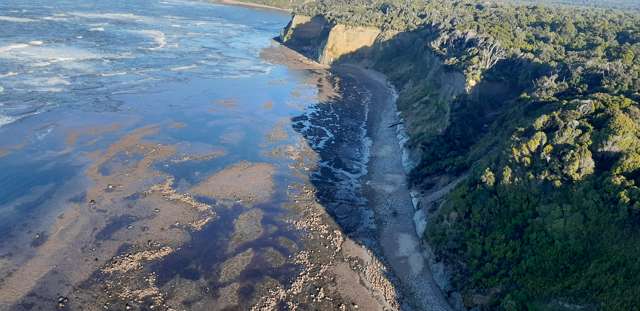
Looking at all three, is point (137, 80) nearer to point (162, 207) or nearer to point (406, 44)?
point (162, 207)

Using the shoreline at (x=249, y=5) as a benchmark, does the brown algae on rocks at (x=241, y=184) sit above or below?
above

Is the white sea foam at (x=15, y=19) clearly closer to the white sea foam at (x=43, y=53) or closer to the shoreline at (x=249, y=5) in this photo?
the white sea foam at (x=43, y=53)

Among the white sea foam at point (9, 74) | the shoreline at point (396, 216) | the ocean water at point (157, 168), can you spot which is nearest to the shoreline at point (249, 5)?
the ocean water at point (157, 168)

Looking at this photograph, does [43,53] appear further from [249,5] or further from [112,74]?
[249,5]

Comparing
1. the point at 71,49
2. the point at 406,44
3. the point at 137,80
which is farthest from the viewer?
the point at 406,44

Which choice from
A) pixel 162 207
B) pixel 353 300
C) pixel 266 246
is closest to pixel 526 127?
pixel 353 300

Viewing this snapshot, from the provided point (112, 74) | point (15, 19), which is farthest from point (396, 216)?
point (15, 19)

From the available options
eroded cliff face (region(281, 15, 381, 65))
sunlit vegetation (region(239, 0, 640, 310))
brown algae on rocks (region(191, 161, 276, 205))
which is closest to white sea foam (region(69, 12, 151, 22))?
eroded cliff face (region(281, 15, 381, 65))
